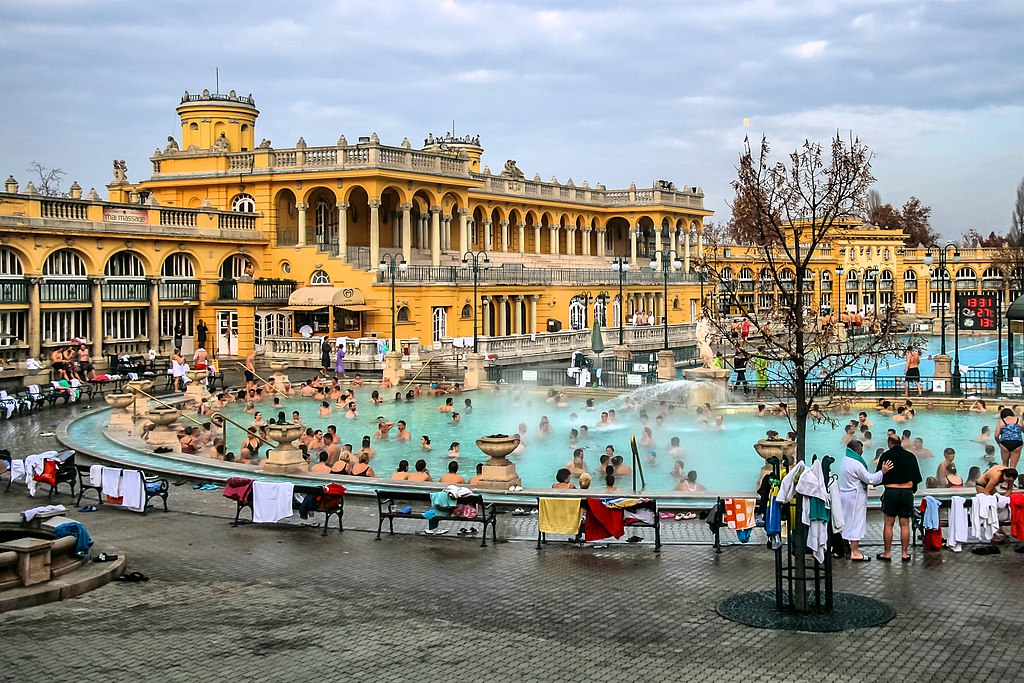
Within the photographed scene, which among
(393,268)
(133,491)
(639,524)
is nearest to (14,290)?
(393,268)

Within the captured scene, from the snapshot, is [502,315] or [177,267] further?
[502,315]

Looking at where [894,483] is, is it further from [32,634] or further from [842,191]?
[32,634]

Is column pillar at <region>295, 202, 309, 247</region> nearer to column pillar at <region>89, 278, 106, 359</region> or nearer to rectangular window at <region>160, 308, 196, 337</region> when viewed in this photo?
rectangular window at <region>160, 308, 196, 337</region>

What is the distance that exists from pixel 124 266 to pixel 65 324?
12.2ft

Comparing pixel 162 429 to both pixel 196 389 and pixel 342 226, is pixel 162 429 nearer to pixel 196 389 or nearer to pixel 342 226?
pixel 196 389

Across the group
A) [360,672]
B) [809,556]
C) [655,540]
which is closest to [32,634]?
[360,672]

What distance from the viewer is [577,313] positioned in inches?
2470

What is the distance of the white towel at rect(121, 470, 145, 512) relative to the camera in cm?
1783

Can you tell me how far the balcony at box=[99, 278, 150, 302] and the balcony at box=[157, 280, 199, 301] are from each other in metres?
0.71

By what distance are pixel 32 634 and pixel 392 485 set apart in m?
8.18

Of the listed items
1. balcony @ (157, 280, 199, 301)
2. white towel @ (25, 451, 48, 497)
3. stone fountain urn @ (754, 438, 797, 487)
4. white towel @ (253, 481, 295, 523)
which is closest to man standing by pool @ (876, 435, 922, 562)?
stone fountain urn @ (754, 438, 797, 487)

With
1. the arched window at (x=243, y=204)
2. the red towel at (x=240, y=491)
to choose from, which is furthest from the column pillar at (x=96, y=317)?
the red towel at (x=240, y=491)

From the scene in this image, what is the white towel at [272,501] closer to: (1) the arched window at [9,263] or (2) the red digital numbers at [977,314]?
(1) the arched window at [9,263]

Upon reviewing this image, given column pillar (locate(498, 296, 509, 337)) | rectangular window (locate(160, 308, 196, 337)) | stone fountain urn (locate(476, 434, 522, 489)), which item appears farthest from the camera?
column pillar (locate(498, 296, 509, 337))
